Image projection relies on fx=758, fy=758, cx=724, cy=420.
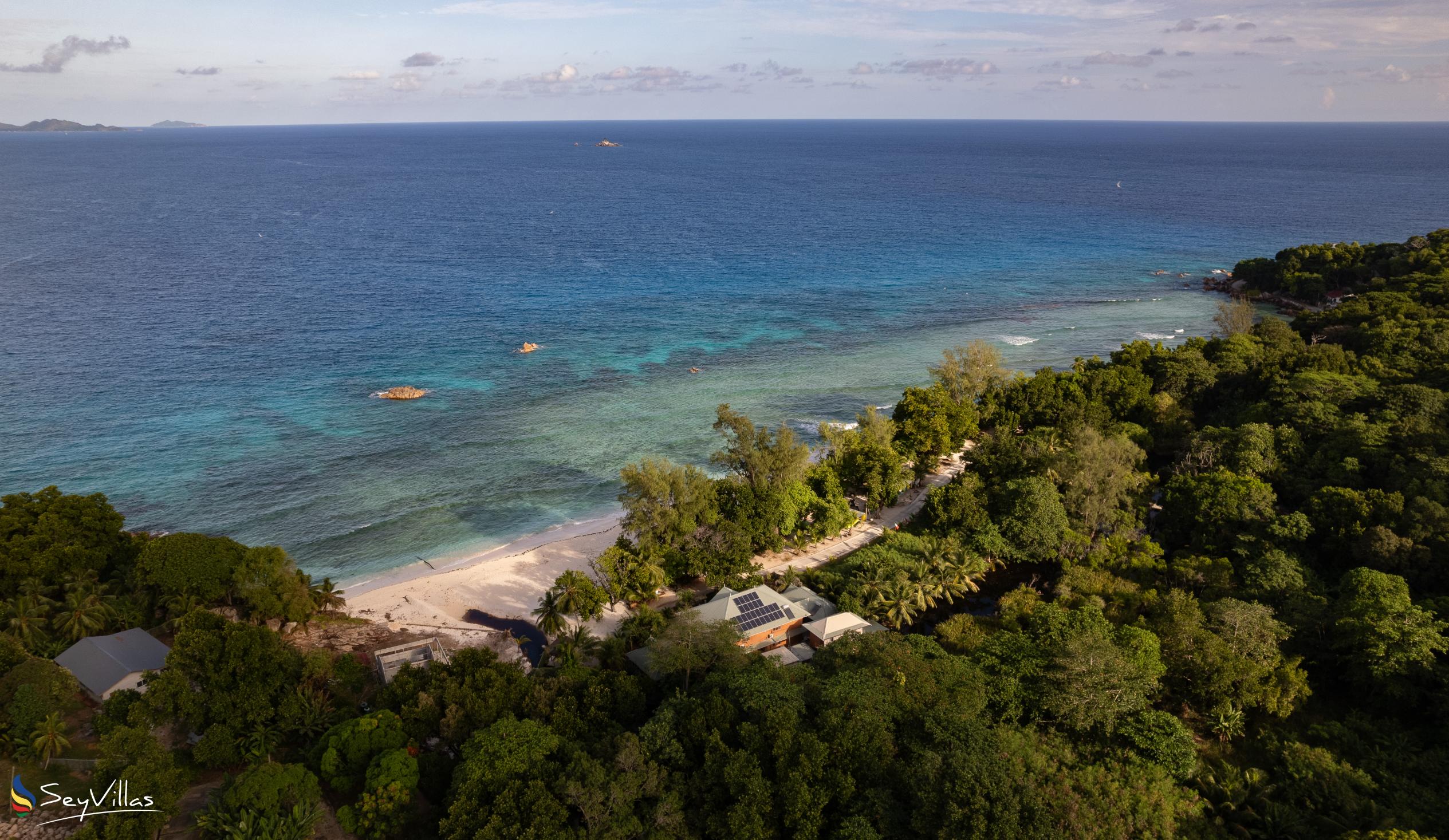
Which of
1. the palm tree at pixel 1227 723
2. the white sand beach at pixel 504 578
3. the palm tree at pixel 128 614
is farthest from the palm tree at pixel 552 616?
the palm tree at pixel 1227 723

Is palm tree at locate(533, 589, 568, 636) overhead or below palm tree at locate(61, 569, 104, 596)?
below

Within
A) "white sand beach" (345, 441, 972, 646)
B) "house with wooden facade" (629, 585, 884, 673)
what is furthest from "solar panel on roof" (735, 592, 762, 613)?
"white sand beach" (345, 441, 972, 646)

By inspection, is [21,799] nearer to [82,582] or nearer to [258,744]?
[258,744]

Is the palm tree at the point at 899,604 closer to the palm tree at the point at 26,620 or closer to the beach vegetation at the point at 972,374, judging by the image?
the beach vegetation at the point at 972,374

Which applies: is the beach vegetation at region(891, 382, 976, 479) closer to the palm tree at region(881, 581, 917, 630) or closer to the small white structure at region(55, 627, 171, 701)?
the palm tree at region(881, 581, 917, 630)

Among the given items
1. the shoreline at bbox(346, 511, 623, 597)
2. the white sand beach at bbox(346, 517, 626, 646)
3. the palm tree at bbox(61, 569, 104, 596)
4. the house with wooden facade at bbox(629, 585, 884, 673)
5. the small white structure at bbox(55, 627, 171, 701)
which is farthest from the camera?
the shoreline at bbox(346, 511, 623, 597)

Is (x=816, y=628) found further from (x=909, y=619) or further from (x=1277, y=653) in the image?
(x=1277, y=653)

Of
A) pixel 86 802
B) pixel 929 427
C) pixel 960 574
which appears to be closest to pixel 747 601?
pixel 960 574
